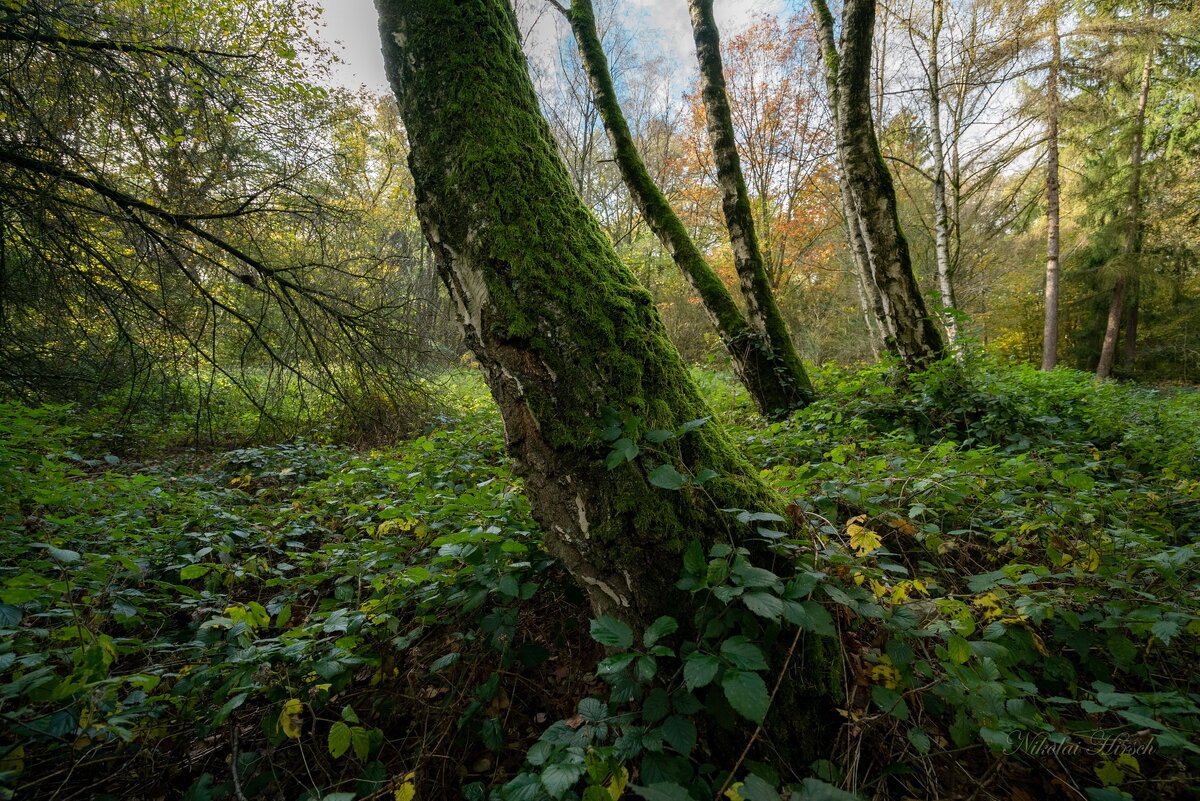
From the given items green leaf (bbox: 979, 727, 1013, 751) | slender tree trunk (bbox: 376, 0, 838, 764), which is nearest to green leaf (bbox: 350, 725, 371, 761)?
slender tree trunk (bbox: 376, 0, 838, 764)

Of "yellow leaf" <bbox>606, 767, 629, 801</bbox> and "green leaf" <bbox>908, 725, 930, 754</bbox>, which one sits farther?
"green leaf" <bbox>908, 725, 930, 754</bbox>

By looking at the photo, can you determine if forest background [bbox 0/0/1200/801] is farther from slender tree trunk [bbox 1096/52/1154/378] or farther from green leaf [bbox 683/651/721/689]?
slender tree trunk [bbox 1096/52/1154/378]

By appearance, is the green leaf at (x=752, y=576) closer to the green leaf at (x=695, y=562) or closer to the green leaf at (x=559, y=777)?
the green leaf at (x=695, y=562)

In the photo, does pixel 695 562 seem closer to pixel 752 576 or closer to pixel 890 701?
pixel 752 576

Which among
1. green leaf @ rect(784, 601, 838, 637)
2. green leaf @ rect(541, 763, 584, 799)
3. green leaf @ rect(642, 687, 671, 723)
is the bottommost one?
green leaf @ rect(541, 763, 584, 799)

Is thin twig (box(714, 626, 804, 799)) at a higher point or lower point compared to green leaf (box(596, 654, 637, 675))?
lower

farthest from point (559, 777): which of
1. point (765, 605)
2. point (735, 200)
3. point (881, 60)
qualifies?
point (881, 60)

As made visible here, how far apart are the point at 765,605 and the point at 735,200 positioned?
16.2 feet

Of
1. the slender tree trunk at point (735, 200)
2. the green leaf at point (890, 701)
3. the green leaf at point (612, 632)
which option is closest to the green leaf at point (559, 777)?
the green leaf at point (612, 632)

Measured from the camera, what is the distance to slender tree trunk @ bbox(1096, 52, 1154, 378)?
10703mm

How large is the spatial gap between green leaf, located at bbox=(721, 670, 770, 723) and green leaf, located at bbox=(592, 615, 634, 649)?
0.77ft

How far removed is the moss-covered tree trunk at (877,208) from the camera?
418cm

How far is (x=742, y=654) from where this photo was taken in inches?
37.7

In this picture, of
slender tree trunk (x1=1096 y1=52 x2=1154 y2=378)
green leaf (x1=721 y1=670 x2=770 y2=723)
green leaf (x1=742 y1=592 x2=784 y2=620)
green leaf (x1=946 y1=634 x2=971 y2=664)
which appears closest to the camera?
green leaf (x1=721 y1=670 x2=770 y2=723)
